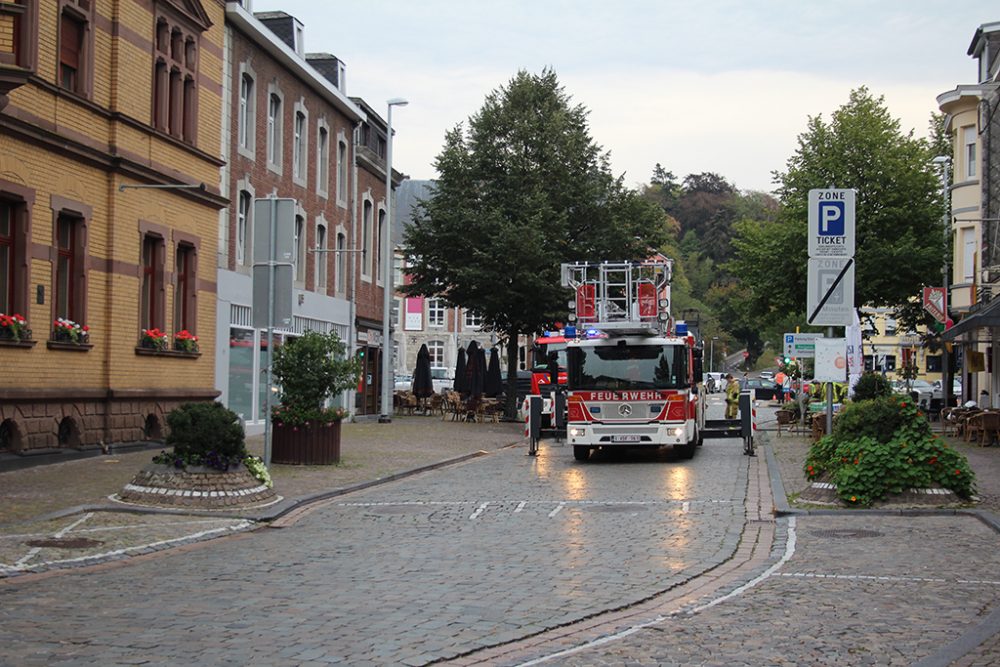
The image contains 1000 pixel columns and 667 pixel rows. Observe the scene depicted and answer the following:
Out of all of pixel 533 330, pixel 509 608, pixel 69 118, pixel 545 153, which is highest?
pixel 545 153

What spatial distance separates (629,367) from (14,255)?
10404mm

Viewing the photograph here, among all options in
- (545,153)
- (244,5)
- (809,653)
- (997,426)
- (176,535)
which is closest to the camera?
(809,653)

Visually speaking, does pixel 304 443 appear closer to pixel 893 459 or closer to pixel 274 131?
pixel 893 459

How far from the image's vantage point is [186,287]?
25141 millimetres

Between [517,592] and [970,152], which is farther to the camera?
[970,152]

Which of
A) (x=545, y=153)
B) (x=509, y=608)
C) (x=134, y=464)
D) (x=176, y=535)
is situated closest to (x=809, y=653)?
(x=509, y=608)

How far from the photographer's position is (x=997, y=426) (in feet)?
89.8

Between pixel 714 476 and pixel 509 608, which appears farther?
pixel 714 476

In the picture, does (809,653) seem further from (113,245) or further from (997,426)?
(997,426)

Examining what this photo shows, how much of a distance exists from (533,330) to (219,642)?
34.3m

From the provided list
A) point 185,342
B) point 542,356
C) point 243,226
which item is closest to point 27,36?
point 185,342

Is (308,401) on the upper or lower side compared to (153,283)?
lower

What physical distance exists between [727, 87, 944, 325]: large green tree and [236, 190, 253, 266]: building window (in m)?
20.5

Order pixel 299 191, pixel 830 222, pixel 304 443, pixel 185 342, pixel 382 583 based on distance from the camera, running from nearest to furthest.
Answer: pixel 382 583 → pixel 830 222 → pixel 304 443 → pixel 185 342 → pixel 299 191
